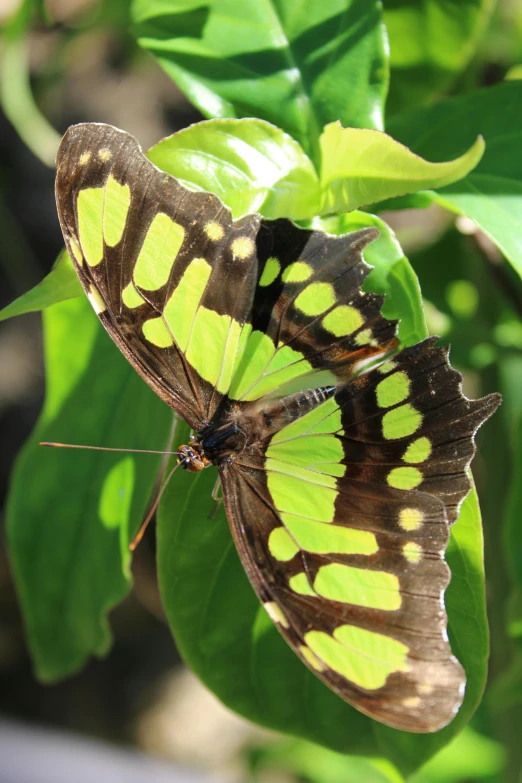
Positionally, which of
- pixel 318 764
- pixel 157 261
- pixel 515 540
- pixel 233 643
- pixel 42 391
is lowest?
pixel 318 764

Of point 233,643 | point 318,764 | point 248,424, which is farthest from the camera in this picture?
point 318,764

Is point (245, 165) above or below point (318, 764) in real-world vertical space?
above

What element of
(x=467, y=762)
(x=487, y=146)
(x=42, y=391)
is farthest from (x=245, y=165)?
(x=42, y=391)

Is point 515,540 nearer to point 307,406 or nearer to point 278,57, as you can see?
point 307,406

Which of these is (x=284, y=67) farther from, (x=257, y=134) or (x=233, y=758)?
(x=233, y=758)

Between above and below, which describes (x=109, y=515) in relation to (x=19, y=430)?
above

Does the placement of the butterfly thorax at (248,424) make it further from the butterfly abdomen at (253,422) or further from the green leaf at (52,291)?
the green leaf at (52,291)

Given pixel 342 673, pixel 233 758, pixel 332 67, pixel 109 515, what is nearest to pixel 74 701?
pixel 233 758

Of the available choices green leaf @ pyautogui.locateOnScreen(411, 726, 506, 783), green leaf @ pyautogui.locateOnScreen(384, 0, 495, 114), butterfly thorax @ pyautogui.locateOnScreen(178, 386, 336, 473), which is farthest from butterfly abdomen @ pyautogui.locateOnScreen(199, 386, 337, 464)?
green leaf @ pyautogui.locateOnScreen(411, 726, 506, 783)
